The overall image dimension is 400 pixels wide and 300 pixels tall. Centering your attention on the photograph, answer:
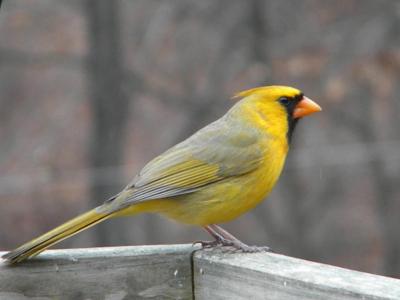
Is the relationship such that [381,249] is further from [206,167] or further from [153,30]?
[206,167]

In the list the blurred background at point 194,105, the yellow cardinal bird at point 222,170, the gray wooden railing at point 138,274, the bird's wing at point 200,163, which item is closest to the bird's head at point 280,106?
the yellow cardinal bird at point 222,170

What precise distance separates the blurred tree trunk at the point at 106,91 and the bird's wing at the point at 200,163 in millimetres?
6014

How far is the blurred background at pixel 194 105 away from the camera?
11820mm

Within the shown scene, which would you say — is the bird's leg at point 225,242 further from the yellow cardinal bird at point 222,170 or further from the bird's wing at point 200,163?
the bird's wing at point 200,163

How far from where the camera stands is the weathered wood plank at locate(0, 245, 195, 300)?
14.7 feet

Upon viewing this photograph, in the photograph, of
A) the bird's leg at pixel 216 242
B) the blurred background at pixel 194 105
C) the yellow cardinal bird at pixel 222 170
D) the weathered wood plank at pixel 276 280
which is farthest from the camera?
the blurred background at pixel 194 105

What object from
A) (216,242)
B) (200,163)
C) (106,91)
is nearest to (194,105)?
(106,91)

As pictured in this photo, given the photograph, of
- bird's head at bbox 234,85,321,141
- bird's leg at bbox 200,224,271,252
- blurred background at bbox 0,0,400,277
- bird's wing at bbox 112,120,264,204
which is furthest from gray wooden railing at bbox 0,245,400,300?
blurred background at bbox 0,0,400,277

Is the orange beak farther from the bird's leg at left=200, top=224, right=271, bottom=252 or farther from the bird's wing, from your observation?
the bird's leg at left=200, top=224, right=271, bottom=252

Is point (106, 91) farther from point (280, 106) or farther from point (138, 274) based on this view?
point (138, 274)

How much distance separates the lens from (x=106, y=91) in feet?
39.1

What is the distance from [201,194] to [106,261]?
0.95 meters

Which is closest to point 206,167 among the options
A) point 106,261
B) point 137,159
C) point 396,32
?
point 106,261

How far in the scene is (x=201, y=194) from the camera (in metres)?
5.39
